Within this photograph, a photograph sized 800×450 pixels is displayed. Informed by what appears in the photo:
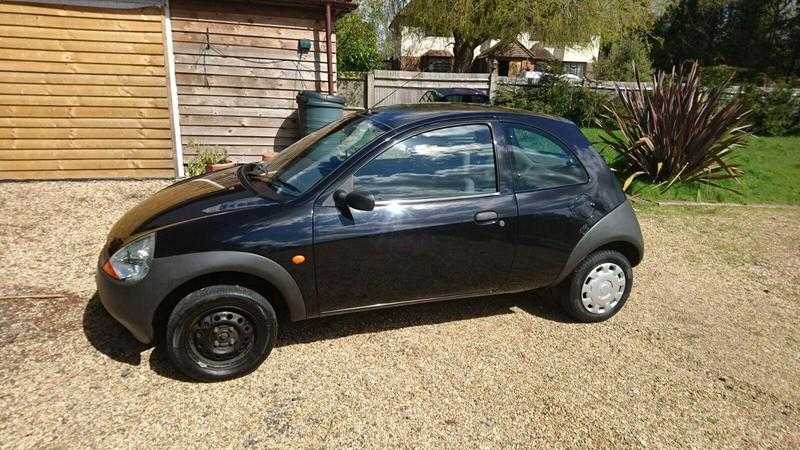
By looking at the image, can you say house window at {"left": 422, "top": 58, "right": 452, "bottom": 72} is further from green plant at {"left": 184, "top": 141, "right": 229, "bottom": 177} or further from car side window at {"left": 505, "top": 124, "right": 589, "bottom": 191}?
car side window at {"left": 505, "top": 124, "right": 589, "bottom": 191}

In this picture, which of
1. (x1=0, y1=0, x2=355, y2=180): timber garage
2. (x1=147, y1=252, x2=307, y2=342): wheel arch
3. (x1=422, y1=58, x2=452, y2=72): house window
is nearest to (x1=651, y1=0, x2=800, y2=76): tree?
(x1=422, y1=58, x2=452, y2=72): house window

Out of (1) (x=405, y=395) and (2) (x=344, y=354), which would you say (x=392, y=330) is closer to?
(2) (x=344, y=354)

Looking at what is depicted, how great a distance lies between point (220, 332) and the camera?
276 cm

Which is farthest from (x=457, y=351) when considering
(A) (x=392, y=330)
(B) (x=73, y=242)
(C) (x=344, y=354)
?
(B) (x=73, y=242)

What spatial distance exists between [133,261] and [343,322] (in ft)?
4.81

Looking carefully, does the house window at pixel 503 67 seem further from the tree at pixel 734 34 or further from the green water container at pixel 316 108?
the green water container at pixel 316 108

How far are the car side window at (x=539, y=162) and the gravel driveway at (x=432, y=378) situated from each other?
3.62 ft

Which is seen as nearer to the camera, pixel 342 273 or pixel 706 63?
pixel 342 273

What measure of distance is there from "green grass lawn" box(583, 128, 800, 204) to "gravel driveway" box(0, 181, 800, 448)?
3246 millimetres

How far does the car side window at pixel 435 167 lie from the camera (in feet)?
9.73

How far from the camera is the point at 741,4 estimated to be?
2597 cm

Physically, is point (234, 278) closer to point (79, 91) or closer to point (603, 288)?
point (603, 288)

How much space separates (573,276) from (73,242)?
4.77 m

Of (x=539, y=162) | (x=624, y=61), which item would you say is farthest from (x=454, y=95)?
(x=624, y=61)
